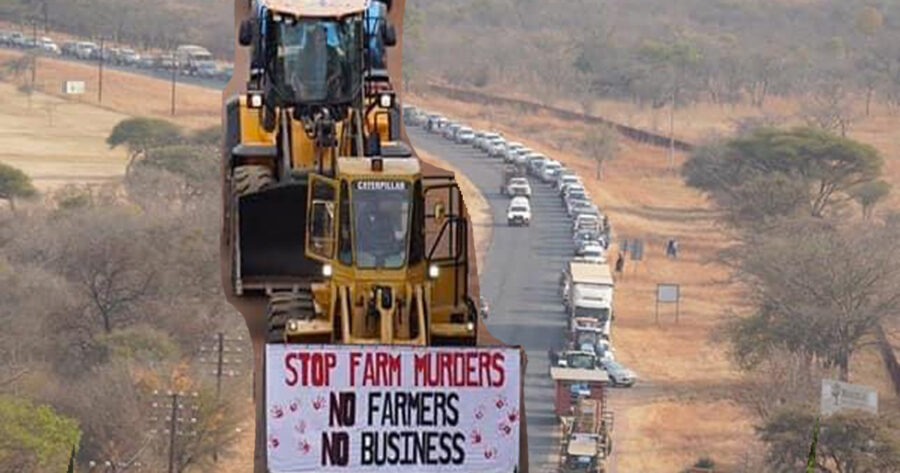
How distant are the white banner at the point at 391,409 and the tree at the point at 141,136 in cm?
5573

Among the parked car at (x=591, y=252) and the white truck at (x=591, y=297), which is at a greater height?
the white truck at (x=591, y=297)

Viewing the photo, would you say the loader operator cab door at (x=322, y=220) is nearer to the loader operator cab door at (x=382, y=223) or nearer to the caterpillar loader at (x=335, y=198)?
the caterpillar loader at (x=335, y=198)

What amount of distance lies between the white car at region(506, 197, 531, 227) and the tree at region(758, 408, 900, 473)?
21.0m

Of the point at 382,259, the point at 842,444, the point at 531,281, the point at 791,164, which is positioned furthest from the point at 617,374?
the point at 791,164

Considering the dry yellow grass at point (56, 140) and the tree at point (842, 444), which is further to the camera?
the dry yellow grass at point (56, 140)

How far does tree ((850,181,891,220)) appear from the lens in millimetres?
76188

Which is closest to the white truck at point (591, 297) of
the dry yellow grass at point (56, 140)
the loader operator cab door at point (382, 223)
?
the dry yellow grass at point (56, 140)

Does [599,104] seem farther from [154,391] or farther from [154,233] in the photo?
[154,391]

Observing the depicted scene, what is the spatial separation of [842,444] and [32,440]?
13.1 metres

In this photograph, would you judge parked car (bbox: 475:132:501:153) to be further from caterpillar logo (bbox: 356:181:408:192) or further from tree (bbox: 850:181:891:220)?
caterpillar logo (bbox: 356:181:408:192)

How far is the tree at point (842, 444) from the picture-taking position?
39.0 m

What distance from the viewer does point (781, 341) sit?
51.0 m

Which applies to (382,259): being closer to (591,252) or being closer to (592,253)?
(592,253)

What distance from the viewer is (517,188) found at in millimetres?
66125
